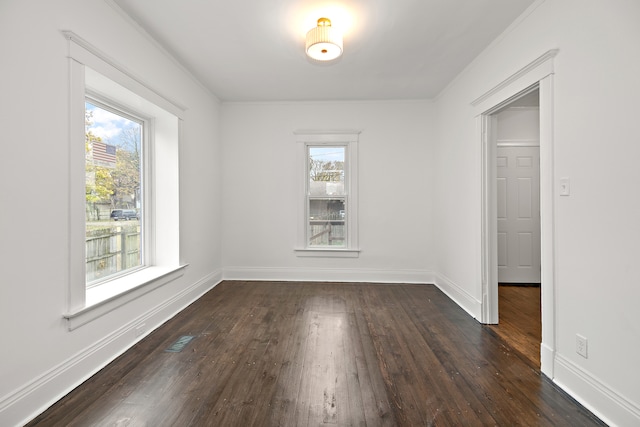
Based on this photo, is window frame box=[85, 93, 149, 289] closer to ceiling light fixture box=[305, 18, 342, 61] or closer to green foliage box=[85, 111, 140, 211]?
green foliage box=[85, 111, 140, 211]

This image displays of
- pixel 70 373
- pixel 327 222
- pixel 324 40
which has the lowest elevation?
pixel 70 373

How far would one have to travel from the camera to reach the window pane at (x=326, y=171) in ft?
15.4

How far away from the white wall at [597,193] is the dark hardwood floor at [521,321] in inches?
20.5

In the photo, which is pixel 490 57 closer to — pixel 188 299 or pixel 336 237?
pixel 336 237

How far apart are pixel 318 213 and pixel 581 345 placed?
3.43 m

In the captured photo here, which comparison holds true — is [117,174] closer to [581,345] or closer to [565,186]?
[565,186]

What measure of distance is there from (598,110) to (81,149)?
10.7 feet

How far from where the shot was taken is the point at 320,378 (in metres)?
2.09

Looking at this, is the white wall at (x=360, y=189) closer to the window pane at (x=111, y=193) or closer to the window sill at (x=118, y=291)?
the window sill at (x=118, y=291)

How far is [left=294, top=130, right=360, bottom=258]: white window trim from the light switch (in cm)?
280

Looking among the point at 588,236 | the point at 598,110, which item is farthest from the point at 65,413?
the point at 598,110

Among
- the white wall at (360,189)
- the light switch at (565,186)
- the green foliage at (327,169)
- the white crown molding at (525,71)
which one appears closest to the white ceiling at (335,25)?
the white crown molding at (525,71)

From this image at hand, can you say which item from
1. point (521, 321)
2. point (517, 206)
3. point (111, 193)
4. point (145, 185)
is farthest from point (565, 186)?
point (145, 185)

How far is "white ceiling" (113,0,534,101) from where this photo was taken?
2348 mm
